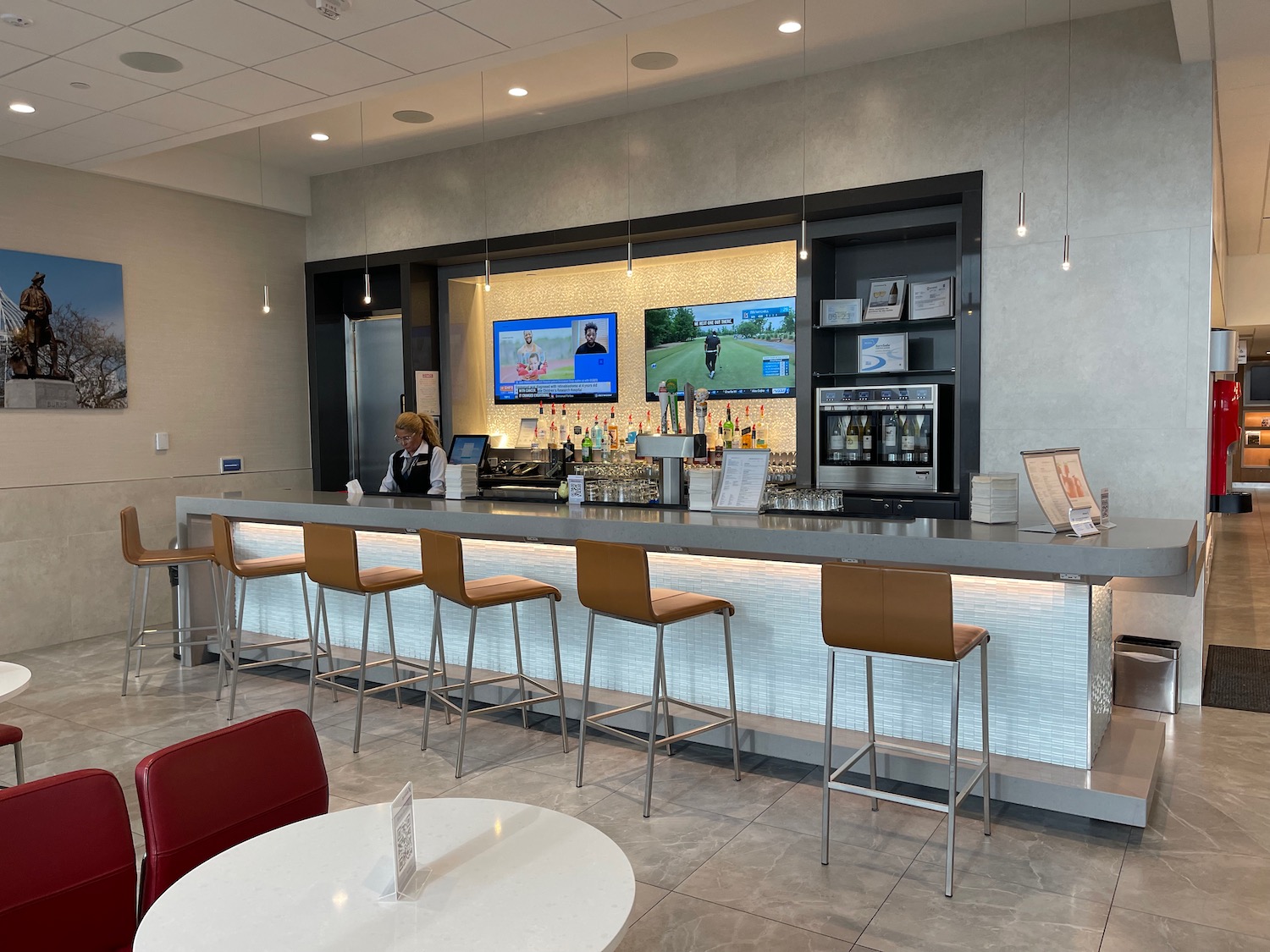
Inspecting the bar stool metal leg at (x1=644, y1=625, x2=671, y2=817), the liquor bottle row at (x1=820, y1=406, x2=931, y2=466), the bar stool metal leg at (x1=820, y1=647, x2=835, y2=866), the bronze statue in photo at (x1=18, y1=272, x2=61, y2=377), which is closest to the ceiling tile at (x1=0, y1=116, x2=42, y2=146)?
the bronze statue in photo at (x1=18, y1=272, x2=61, y2=377)

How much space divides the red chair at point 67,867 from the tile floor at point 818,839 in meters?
1.47

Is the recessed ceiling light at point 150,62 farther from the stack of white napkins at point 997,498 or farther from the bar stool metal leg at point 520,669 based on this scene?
the stack of white napkins at point 997,498

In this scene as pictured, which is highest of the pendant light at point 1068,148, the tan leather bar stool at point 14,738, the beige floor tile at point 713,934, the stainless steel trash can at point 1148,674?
the pendant light at point 1068,148

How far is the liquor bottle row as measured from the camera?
18.6ft

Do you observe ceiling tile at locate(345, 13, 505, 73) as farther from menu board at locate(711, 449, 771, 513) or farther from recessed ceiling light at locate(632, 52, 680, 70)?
menu board at locate(711, 449, 771, 513)

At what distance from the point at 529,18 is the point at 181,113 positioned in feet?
8.02

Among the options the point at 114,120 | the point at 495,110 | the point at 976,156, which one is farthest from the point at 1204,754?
the point at 114,120

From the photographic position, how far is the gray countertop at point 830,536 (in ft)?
10.6

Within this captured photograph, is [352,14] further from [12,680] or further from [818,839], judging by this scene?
[818,839]

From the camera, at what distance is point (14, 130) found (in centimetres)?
560

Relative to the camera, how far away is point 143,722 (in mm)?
4832

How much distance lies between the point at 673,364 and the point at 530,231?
1.50m

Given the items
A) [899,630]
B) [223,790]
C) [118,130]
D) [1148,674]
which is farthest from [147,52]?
[1148,674]

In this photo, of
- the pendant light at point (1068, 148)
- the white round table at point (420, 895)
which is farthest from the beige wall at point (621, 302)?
the white round table at point (420, 895)
